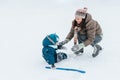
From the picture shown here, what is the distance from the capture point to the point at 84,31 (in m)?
2.24

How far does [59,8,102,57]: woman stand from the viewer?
7.16ft

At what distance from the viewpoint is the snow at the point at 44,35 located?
6.88 ft

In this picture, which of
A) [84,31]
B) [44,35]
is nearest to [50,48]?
[84,31]

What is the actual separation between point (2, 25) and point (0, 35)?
0.25 m

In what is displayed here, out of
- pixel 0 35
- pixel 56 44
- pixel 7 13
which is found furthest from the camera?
pixel 7 13

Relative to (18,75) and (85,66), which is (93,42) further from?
(18,75)

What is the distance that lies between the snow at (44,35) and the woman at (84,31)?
9 cm

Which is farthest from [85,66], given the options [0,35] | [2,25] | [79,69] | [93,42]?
[2,25]

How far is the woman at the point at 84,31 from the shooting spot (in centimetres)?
218

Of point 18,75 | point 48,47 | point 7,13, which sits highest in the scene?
point 7,13

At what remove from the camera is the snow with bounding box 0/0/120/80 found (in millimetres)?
2096

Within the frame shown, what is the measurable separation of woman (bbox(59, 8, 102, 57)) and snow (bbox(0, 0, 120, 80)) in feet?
0.30

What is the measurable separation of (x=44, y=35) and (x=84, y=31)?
1.66ft

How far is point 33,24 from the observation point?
9.57 feet
